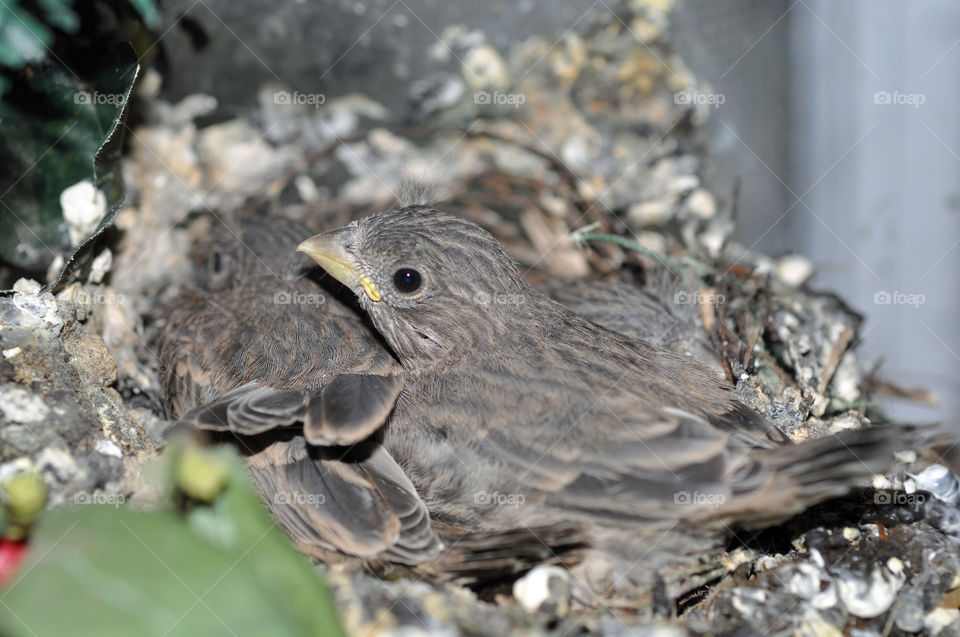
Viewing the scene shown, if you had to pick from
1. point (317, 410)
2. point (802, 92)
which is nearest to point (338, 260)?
point (317, 410)

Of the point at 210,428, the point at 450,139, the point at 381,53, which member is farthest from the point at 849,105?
the point at 210,428

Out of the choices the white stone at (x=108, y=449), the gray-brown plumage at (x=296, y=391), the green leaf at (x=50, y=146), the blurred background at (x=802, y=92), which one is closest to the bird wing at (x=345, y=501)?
the gray-brown plumage at (x=296, y=391)

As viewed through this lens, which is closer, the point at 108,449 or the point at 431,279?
the point at 108,449

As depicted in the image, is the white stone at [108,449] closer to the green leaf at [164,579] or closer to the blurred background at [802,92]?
the green leaf at [164,579]

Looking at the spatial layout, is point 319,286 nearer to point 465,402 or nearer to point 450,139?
point 465,402

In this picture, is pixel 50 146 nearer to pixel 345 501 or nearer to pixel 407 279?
pixel 407 279

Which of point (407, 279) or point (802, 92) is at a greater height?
point (802, 92)

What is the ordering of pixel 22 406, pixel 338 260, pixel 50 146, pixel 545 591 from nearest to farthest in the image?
pixel 545 591 < pixel 22 406 < pixel 338 260 < pixel 50 146

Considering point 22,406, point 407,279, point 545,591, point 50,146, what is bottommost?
point 545,591
